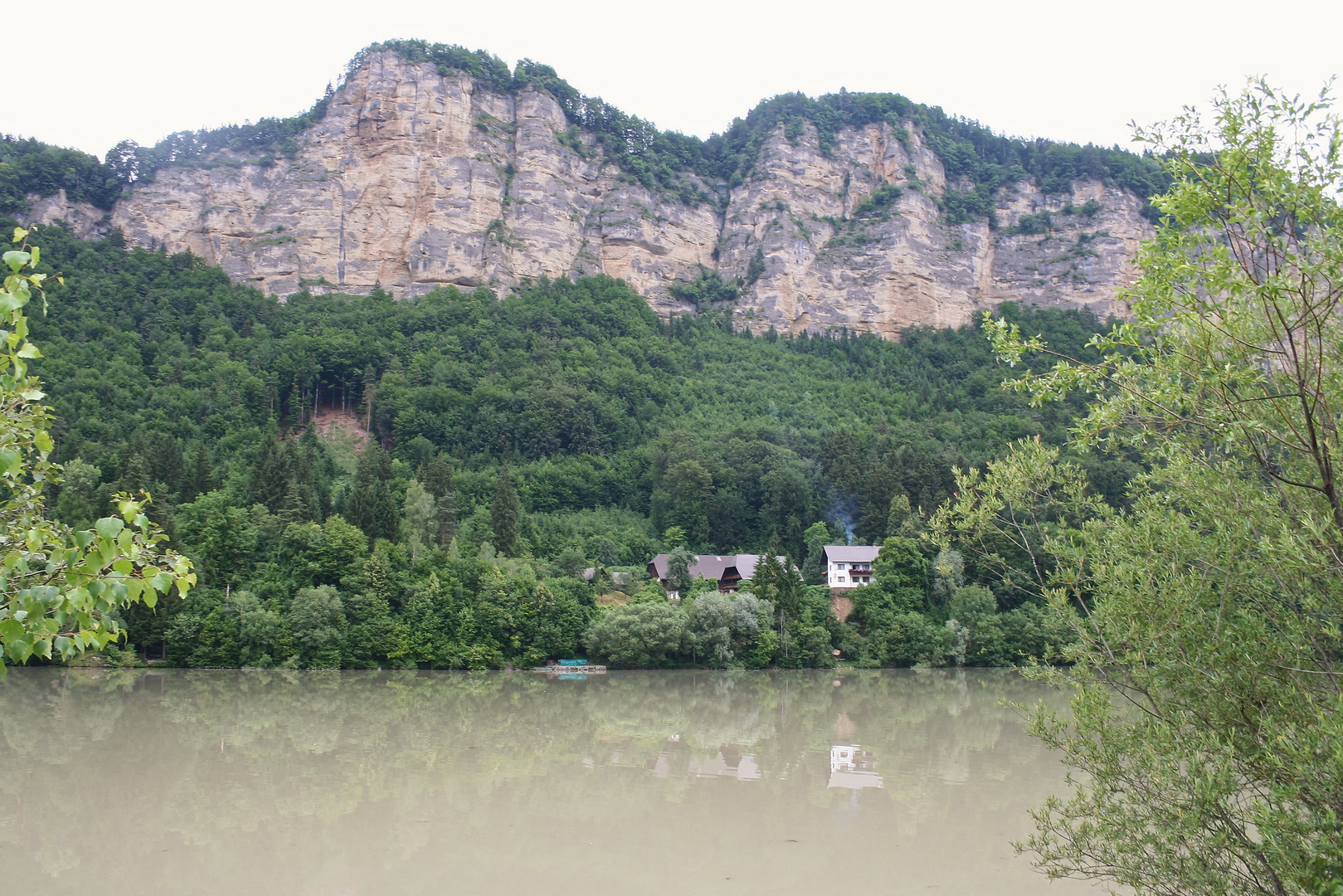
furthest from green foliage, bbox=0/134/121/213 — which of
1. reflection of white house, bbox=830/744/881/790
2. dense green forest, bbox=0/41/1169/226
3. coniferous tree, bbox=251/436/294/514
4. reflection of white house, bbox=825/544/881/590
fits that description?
reflection of white house, bbox=830/744/881/790

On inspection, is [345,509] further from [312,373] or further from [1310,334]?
[1310,334]

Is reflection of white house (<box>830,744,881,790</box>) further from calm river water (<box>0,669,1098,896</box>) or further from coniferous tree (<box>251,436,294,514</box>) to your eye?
coniferous tree (<box>251,436,294,514</box>)

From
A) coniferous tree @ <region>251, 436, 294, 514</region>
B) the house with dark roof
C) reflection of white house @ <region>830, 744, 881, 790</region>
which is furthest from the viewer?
the house with dark roof

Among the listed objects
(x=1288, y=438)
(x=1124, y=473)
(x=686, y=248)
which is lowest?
(x=1124, y=473)

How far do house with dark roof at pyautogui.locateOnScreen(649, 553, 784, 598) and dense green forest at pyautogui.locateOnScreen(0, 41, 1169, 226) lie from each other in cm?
6662

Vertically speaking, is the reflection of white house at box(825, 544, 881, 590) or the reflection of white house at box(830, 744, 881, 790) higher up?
the reflection of white house at box(830, 744, 881, 790)

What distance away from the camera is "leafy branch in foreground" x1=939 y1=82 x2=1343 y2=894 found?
6.20 metres

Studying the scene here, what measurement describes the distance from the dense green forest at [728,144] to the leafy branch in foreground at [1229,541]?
10562cm

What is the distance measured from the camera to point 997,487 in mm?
9883

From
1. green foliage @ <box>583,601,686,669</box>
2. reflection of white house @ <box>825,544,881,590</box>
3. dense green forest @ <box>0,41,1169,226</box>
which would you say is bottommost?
green foliage @ <box>583,601,686,669</box>

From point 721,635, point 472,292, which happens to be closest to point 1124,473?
point 721,635

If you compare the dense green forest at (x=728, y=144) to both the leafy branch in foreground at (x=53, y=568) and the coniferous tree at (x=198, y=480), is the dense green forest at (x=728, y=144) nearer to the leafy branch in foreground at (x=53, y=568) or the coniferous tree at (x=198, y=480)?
the coniferous tree at (x=198, y=480)

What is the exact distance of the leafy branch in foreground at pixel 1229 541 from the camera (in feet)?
20.4

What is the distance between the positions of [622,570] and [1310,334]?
4887 cm
